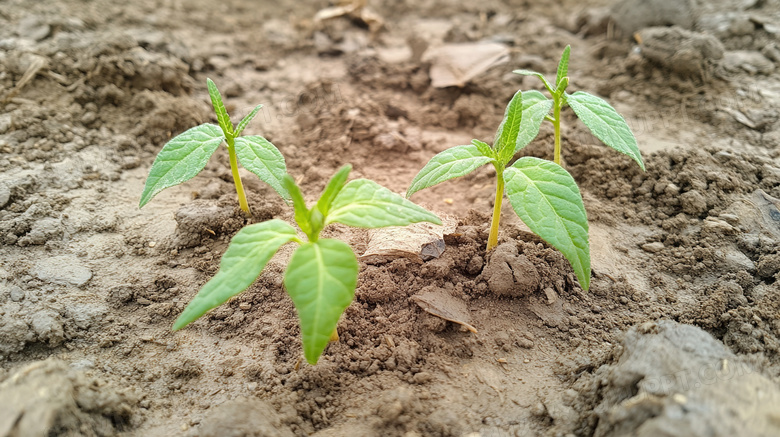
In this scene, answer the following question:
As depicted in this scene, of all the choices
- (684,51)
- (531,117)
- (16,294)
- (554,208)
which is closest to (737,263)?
(554,208)

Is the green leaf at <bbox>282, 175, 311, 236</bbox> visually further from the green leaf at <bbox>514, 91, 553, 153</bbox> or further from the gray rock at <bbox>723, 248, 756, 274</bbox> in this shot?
the gray rock at <bbox>723, 248, 756, 274</bbox>

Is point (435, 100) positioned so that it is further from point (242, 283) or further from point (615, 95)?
point (242, 283)

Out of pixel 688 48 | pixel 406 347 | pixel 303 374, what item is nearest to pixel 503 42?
pixel 688 48

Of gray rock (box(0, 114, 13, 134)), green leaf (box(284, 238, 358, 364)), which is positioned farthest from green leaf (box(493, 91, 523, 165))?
gray rock (box(0, 114, 13, 134))

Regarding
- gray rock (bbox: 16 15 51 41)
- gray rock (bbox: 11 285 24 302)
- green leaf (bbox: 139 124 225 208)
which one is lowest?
gray rock (bbox: 11 285 24 302)

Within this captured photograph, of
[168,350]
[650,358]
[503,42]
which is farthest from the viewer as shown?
[503,42]
